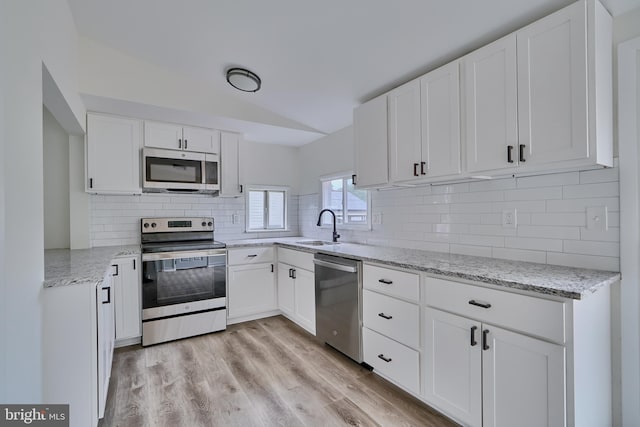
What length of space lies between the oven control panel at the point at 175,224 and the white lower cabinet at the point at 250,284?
59 centimetres

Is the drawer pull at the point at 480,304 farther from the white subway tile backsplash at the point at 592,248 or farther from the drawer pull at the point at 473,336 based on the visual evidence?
the white subway tile backsplash at the point at 592,248

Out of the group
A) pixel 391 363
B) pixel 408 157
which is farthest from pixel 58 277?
pixel 408 157

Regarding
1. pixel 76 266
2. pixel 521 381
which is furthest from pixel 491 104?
pixel 76 266

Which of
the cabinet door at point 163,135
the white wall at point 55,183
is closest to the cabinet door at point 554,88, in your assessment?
the cabinet door at point 163,135

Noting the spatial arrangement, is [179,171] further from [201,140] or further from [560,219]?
[560,219]

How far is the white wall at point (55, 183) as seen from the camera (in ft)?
9.53

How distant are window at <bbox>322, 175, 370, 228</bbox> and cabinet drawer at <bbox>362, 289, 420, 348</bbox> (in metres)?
1.12

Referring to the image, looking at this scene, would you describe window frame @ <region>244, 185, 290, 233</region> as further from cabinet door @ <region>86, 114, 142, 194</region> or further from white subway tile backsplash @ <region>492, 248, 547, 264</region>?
white subway tile backsplash @ <region>492, 248, 547, 264</region>

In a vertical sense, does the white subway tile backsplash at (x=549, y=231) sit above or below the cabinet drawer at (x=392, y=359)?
above

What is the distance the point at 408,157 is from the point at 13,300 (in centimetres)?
233

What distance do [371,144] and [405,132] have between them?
0.38 metres

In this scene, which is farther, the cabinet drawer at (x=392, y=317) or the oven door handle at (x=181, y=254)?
the oven door handle at (x=181, y=254)

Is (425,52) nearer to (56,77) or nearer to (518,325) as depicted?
(518,325)

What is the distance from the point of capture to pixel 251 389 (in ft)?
7.00
